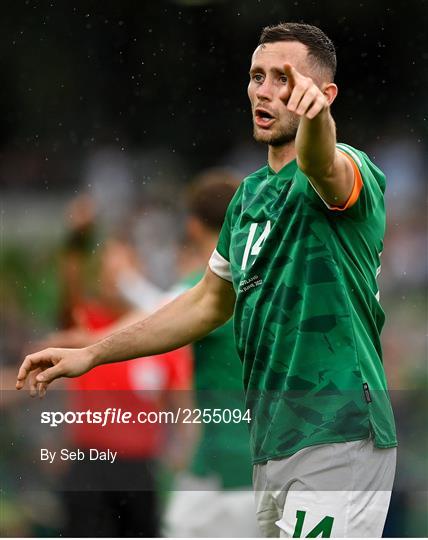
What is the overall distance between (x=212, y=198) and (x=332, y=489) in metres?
1.37

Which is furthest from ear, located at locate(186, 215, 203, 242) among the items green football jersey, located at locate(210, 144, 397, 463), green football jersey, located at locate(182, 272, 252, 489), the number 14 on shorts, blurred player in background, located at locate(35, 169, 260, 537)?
Result: the number 14 on shorts

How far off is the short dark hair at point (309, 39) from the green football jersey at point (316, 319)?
0.88 ft

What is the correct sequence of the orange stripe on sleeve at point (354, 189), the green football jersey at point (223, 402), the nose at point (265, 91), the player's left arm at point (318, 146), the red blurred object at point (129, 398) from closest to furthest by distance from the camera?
the player's left arm at point (318, 146) < the orange stripe on sleeve at point (354, 189) < the nose at point (265, 91) < the green football jersey at point (223, 402) < the red blurred object at point (129, 398)

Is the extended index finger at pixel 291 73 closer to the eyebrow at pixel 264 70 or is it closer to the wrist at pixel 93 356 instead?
the eyebrow at pixel 264 70

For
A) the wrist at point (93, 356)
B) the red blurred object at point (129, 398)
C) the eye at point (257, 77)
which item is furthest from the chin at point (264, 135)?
the red blurred object at point (129, 398)

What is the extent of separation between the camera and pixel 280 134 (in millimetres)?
2535

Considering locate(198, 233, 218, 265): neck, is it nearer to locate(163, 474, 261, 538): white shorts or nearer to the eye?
locate(163, 474, 261, 538): white shorts

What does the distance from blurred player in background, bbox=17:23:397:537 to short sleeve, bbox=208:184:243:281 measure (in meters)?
0.12

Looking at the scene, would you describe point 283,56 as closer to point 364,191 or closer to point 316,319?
point 364,191

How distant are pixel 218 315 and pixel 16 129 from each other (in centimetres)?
208

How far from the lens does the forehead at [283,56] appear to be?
2551 millimetres

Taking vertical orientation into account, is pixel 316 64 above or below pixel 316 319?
above

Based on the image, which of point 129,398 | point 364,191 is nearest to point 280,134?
point 364,191

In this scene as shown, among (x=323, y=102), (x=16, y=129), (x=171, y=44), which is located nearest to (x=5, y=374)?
(x=16, y=129)
